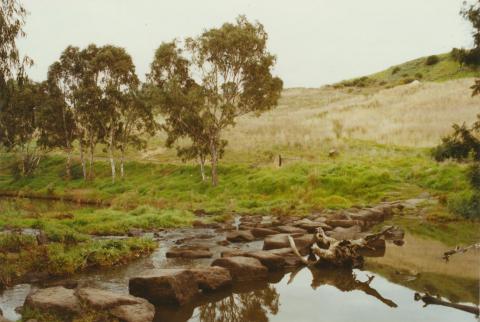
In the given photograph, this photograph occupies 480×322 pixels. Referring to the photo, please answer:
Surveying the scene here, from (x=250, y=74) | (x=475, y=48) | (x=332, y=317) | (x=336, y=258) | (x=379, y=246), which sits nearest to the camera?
(x=332, y=317)

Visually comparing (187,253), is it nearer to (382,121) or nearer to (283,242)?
(283,242)

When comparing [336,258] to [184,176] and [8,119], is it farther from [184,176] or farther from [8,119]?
[8,119]

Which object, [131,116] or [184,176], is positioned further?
[131,116]

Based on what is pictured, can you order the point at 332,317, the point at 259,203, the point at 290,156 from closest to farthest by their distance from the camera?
the point at 332,317
the point at 259,203
the point at 290,156

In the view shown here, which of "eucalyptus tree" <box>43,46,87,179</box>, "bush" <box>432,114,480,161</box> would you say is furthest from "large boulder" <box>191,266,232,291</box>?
"eucalyptus tree" <box>43,46,87,179</box>

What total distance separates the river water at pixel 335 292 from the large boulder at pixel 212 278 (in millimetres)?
287

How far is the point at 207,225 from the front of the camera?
2092 centimetres

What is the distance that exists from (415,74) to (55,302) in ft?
311

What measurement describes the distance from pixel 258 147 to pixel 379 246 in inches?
1141

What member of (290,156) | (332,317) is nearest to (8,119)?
(290,156)

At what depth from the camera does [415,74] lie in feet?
305

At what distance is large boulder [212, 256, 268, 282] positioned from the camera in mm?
11531

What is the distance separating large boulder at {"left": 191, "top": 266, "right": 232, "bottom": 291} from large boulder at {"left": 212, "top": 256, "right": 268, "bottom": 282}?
0.41 meters

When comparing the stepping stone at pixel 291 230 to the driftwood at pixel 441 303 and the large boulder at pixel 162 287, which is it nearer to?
the driftwood at pixel 441 303
